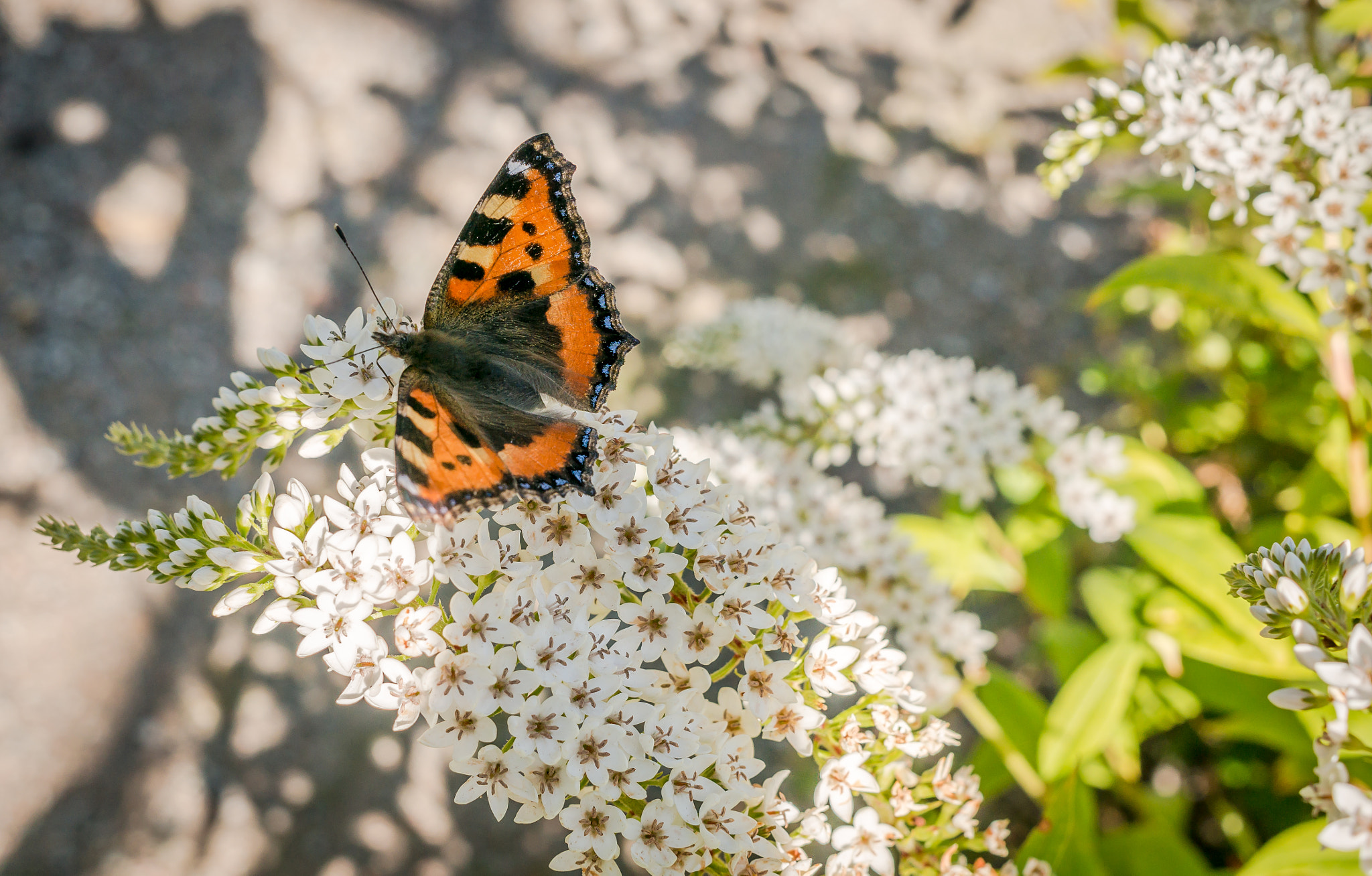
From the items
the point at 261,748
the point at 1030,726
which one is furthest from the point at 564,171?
the point at 261,748

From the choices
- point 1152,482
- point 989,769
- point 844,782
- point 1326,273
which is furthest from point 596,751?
point 1152,482

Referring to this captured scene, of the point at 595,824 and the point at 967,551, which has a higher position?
the point at 967,551

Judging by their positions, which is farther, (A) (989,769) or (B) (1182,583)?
(A) (989,769)

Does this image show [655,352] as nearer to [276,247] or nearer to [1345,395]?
[276,247]

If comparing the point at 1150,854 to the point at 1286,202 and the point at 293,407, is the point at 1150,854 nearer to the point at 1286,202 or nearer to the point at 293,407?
the point at 1286,202

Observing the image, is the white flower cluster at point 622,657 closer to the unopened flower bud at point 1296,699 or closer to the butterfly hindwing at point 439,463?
the butterfly hindwing at point 439,463

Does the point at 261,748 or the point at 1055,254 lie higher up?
the point at 1055,254

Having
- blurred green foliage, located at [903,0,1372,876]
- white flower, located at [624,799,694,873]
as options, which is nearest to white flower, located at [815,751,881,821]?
white flower, located at [624,799,694,873]
